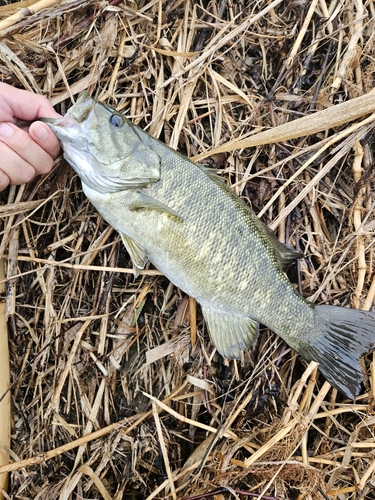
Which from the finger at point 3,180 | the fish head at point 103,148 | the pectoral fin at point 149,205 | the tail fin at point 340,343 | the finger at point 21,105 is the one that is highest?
the finger at point 21,105

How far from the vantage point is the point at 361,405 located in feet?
8.40

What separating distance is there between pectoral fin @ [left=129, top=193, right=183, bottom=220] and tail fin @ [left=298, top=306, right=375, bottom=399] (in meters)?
1.02

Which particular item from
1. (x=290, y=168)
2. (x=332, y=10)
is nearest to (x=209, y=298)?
(x=290, y=168)

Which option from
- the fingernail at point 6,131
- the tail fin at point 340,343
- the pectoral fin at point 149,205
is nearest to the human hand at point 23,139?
the fingernail at point 6,131

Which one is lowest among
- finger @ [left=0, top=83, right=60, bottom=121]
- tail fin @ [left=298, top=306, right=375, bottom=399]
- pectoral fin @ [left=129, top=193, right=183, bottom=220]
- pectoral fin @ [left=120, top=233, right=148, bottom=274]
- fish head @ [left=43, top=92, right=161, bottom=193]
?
tail fin @ [left=298, top=306, right=375, bottom=399]

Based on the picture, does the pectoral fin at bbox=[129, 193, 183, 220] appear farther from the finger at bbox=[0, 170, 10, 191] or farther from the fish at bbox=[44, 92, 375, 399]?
the finger at bbox=[0, 170, 10, 191]

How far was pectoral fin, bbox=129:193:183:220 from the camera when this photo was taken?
2.36m

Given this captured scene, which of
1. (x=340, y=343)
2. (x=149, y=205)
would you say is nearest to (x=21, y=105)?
(x=149, y=205)

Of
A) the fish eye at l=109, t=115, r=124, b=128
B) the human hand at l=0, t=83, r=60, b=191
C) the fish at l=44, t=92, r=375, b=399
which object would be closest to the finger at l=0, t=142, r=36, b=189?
the human hand at l=0, t=83, r=60, b=191

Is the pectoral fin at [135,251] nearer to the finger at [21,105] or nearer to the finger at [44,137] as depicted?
the finger at [44,137]

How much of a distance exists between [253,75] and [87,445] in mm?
2644

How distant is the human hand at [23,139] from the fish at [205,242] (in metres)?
0.09

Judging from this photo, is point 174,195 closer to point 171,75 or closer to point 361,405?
point 171,75

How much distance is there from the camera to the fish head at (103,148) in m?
2.29
